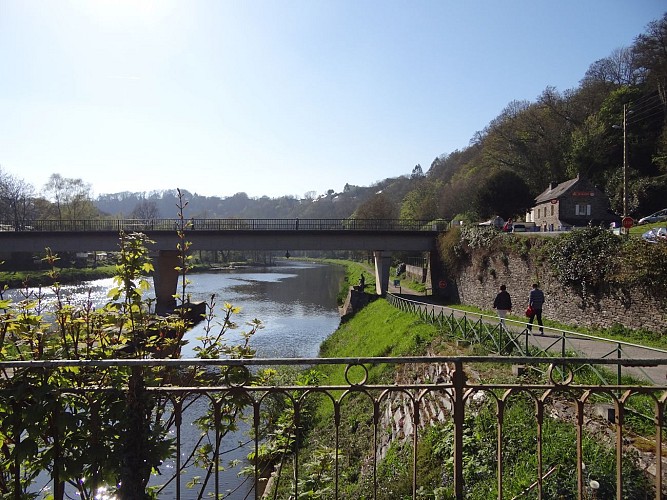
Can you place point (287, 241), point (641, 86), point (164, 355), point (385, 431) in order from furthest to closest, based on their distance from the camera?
point (641, 86) → point (287, 241) → point (385, 431) → point (164, 355)

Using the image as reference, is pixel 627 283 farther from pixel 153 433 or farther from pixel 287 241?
pixel 287 241

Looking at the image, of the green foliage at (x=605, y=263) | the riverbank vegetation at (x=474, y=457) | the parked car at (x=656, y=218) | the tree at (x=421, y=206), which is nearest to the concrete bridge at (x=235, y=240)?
the parked car at (x=656, y=218)

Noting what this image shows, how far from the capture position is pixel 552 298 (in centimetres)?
1891

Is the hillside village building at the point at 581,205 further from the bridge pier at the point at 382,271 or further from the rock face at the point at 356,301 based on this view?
the rock face at the point at 356,301

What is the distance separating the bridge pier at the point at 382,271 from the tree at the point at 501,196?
460 inches

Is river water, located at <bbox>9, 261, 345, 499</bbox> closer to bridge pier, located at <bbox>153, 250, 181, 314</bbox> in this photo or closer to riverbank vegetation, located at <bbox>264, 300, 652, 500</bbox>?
bridge pier, located at <bbox>153, 250, 181, 314</bbox>

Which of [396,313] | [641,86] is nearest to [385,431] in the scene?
[396,313]

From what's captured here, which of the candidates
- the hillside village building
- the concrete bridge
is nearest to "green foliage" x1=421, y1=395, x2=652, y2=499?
the concrete bridge

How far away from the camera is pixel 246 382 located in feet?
10.4

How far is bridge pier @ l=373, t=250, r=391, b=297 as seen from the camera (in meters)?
33.2

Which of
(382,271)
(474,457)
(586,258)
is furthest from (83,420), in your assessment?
(382,271)

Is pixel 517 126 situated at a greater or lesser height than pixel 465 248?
greater

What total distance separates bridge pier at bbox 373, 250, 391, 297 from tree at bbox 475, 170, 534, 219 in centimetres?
1168

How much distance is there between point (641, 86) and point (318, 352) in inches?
1493
